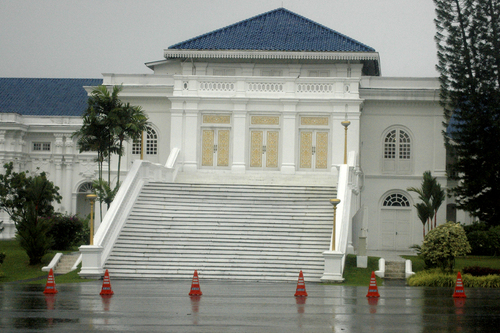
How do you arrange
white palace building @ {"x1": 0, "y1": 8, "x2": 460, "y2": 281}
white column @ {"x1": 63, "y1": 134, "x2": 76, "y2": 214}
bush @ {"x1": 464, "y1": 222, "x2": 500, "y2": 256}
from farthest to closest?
1. white column @ {"x1": 63, "y1": 134, "x2": 76, "y2": 214}
2. bush @ {"x1": 464, "y1": 222, "x2": 500, "y2": 256}
3. white palace building @ {"x1": 0, "y1": 8, "x2": 460, "y2": 281}

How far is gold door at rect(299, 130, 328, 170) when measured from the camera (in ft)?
110

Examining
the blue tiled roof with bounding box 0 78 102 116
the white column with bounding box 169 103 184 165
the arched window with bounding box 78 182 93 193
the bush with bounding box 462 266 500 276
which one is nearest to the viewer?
the bush with bounding box 462 266 500 276

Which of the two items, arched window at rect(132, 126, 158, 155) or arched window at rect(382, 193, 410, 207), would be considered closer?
arched window at rect(382, 193, 410, 207)

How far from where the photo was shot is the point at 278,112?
110ft

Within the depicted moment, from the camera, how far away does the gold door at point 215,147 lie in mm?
33969

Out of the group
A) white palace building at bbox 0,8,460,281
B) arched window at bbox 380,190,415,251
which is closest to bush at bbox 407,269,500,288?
white palace building at bbox 0,8,460,281

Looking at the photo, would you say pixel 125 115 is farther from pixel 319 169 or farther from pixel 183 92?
pixel 319 169

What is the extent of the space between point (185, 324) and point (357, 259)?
1407cm

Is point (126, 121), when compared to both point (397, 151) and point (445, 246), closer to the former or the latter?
point (445, 246)

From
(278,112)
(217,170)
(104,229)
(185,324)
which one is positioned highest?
(278,112)

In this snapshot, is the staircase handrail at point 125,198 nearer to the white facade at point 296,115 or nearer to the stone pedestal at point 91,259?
the stone pedestal at point 91,259

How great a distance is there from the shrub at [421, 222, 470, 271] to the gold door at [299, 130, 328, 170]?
386 inches

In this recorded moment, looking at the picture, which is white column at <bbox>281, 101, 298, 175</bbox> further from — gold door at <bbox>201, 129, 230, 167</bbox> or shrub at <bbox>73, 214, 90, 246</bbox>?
shrub at <bbox>73, 214, 90, 246</bbox>

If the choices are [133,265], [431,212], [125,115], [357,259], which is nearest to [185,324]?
[133,265]
